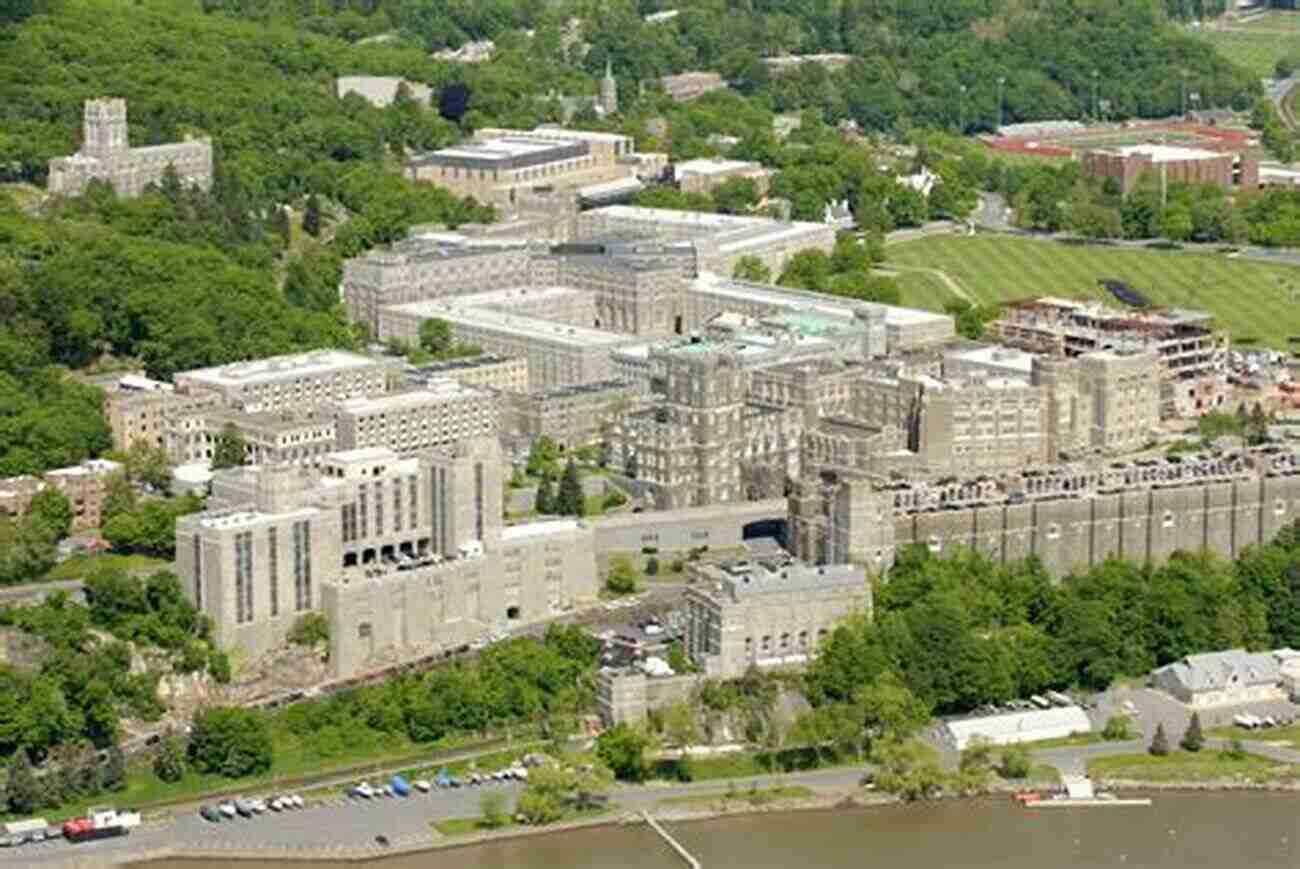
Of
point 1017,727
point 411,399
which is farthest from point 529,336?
point 1017,727

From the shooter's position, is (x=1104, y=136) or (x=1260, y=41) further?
(x=1260, y=41)

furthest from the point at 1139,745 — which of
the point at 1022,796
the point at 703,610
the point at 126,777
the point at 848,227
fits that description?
the point at 848,227

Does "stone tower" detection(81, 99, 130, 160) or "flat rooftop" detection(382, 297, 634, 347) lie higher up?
"stone tower" detection(81, 99, 130, 160)

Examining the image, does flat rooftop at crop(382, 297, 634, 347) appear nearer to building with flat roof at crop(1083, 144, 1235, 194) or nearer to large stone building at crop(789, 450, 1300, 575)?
large stone building at crop(789, 450, 1300, 575)

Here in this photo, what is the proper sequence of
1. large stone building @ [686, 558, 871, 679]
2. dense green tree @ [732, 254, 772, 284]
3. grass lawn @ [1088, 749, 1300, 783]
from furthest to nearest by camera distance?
dense green tree @ [732, 254, 772, 284], large stone building @ [686, 558, 871, 679], grass lawn @ [1088, 749, 1300, 783]

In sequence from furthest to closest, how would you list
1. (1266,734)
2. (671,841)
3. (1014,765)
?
(1266,734) < (1014,765) < (671,841)

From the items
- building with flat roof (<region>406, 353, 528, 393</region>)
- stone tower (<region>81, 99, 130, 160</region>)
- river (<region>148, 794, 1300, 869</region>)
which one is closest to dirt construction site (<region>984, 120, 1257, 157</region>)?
stone tower (<region>81, 99, 130, 160</region>)

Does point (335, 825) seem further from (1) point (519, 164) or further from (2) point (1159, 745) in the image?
(1) point (519, 164)

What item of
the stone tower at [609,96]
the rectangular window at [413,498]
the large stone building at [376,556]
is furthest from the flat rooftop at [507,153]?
the rectangular window at [413,498]
